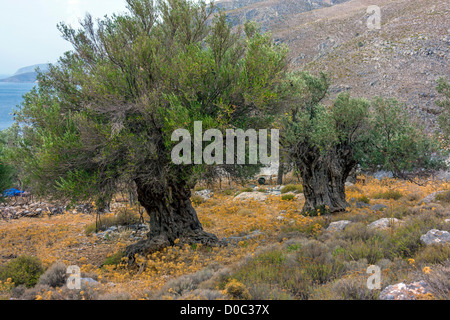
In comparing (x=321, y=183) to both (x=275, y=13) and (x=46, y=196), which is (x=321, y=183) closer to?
(x=46, y=196)

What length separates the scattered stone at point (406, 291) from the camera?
507cm

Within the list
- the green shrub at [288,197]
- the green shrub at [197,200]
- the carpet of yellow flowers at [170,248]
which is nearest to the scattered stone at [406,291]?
the carpet of yellow flowers at [170,248]

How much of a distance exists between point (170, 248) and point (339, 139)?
31.6 feet

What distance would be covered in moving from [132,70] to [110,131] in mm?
2203

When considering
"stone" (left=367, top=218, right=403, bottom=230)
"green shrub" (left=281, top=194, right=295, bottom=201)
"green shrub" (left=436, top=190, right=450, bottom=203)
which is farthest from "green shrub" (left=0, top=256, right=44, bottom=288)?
"green shrub" (left=436, top=190, right=450, bottom=203)

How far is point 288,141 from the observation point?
13922mm

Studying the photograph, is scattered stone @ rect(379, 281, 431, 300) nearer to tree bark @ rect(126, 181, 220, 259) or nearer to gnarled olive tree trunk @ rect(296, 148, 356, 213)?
tree bark @ rect(126, 181, 220, 259)

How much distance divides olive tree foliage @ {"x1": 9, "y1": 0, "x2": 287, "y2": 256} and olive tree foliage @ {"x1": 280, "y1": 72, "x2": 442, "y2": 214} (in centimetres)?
359

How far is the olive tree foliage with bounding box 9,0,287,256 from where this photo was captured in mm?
8711

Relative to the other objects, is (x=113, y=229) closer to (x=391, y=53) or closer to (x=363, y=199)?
(x=363, y=199)

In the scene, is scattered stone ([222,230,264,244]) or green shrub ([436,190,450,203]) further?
green shrub ([436,190,450,203])

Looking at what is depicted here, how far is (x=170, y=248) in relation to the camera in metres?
10.6

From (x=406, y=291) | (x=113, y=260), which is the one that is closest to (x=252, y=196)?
(x=113, y=260)
